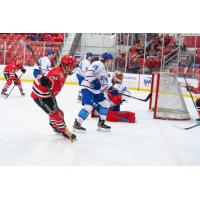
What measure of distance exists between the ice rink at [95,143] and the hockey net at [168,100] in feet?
0.59

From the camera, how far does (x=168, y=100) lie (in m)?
4.48

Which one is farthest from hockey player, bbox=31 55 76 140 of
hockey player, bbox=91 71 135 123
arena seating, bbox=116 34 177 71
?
arena seating, bbox=116 34 177 71

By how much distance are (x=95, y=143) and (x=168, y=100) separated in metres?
1.77

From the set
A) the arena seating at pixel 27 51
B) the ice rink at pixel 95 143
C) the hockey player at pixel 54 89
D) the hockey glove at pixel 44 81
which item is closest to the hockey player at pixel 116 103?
the ice rink at pixel 95 143

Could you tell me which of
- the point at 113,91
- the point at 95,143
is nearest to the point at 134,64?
the point at 113,91

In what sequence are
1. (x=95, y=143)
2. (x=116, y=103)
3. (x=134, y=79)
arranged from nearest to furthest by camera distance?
(x=95, y=143) → (x=116, y=103) → (x=134, y=79)

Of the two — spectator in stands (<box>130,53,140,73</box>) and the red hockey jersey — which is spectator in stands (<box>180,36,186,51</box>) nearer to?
spectator in stands (<box>130,53,140,73</box>)

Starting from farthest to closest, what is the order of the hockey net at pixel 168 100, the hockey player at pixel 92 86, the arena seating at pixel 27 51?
the arena seating at pixel 27 51 → the hockey net at pixel 168 100 → the hockey player at pixel 92 86

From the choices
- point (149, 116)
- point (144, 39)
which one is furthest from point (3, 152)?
point (144, 39)

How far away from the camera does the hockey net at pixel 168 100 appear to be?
14.6 ft

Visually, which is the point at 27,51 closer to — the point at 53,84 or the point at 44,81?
the point at 53,84

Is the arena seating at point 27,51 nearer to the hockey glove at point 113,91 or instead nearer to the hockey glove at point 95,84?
the hockey glove at point 113,91

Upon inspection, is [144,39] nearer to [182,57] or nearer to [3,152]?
[182,57]

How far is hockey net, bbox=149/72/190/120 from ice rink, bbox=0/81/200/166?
18 cm
